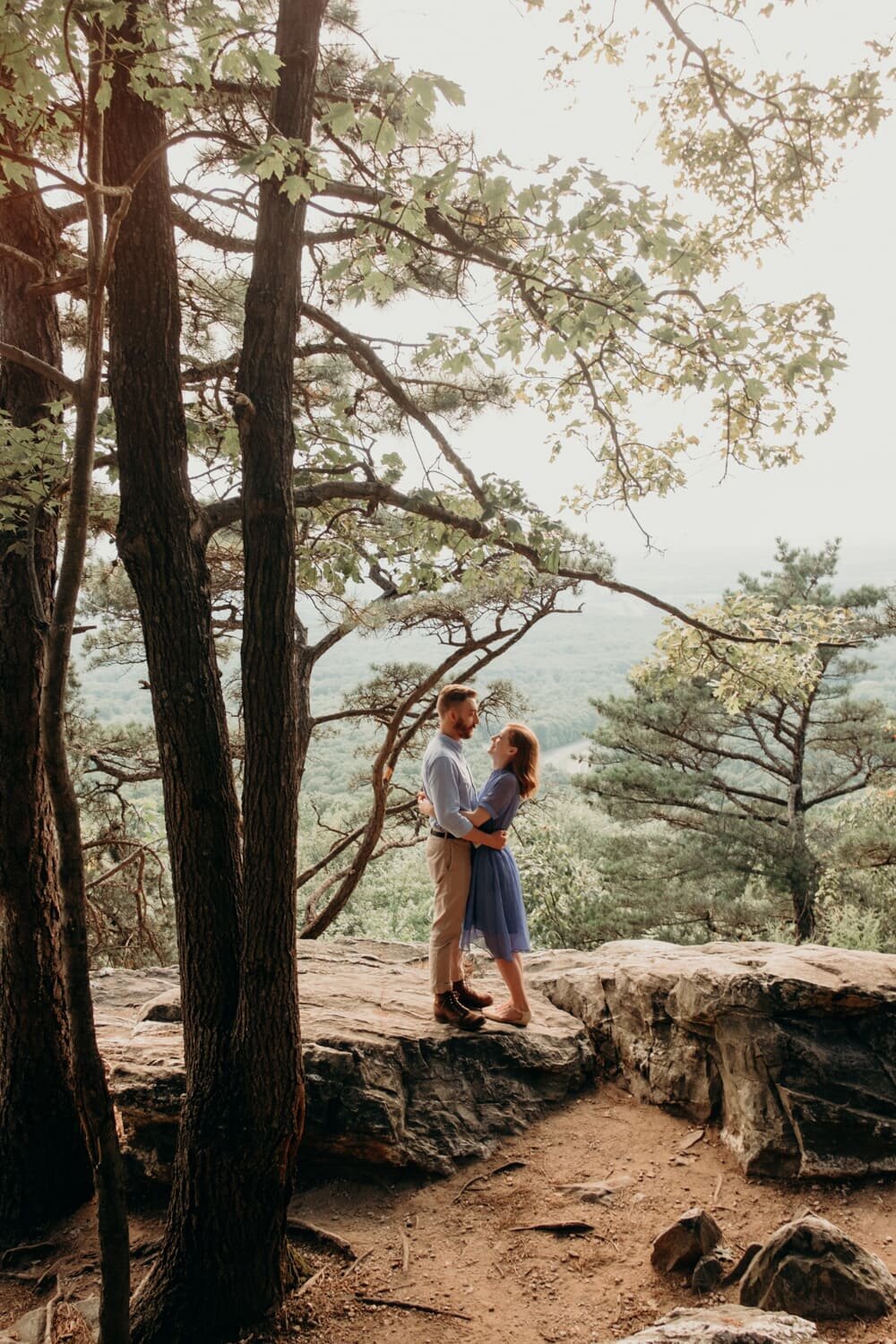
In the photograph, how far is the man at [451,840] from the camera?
4285 millimetres

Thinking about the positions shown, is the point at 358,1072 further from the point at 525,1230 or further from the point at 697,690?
the point at 697,690

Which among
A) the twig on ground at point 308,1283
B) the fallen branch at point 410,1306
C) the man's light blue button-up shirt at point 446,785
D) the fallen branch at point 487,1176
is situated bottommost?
the fallen branch at point 410,1306

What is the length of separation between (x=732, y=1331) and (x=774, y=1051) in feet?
6.48

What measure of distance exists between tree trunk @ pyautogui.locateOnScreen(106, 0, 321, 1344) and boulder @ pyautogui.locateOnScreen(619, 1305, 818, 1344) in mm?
1487

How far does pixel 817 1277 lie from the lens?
8.86 feet

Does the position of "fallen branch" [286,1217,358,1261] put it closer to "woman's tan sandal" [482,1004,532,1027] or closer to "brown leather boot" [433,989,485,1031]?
"brown leather boot" [433,989,485,1031]

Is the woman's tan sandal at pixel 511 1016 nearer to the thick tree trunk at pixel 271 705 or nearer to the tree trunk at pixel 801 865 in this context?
the thick tree trunk at pixel 271 705

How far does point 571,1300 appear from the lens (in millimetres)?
3066

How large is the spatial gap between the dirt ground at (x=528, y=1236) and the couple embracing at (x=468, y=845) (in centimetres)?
88

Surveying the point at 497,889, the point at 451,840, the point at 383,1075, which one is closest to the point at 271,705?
the point at 451,840

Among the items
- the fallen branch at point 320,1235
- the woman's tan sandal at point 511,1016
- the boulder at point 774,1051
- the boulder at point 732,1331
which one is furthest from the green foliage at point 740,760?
the boulder at point 732,1331

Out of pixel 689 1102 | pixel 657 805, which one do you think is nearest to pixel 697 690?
pixel 657 805

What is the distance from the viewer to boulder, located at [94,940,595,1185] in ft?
13.0

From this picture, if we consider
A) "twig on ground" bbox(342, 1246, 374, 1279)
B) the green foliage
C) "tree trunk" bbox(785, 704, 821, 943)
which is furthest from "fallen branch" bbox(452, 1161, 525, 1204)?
"tree trunk" bbox(785, 704, 821, 943)
